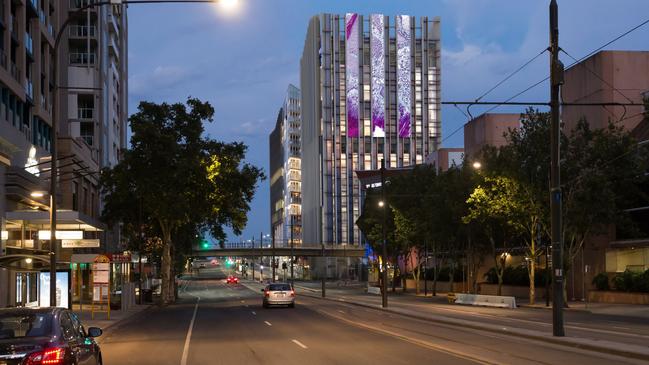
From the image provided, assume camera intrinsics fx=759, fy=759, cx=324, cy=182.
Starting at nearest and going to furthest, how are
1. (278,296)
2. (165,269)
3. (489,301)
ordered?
1. (278,296)
2. (489,301)
3. (165,269)

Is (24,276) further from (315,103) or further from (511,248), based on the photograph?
(315,103)

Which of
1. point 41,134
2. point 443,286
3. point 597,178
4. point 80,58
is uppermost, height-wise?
point 80,58

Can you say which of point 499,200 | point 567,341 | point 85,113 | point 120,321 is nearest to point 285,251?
point 85,113

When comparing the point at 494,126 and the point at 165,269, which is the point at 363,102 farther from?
the point at 165,269

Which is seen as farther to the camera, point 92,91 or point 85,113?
point 85,113

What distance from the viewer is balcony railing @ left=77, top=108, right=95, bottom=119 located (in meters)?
77.8

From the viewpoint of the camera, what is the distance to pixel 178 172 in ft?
159

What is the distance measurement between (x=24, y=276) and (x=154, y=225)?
64.1ft

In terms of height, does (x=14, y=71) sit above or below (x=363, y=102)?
below

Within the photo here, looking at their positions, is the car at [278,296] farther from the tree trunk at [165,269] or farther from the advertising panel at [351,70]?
the advertising panel at [351,70]

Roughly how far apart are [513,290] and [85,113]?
1825 inches

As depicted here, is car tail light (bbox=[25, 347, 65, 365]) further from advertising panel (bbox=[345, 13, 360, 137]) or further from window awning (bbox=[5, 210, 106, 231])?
advertising panel (bbox=[345, 13, 360, 137])

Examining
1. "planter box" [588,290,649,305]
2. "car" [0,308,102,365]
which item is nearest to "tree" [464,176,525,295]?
"planter box" [588,290,649,305]

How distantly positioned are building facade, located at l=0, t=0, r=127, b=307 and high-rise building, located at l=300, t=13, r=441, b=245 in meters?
61.2
